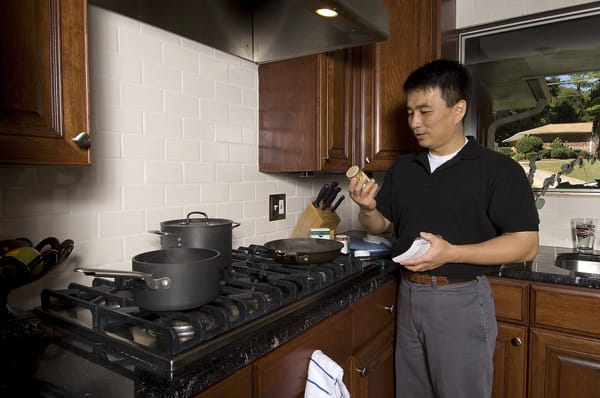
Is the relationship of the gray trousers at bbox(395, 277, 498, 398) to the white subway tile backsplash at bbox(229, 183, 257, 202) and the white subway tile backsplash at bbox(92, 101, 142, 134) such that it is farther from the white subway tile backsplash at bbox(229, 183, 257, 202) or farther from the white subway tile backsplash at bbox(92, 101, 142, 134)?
the white subway tile backsplash at bbox(92, 101, 142, 134)

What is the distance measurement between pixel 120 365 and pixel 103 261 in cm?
60

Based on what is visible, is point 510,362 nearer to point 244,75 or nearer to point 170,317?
point 170,317

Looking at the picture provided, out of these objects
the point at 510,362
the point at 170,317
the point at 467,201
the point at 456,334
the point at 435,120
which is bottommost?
the point at 510,362

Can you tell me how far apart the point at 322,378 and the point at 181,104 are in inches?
43.1

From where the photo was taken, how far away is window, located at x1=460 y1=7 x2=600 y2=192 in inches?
90.4

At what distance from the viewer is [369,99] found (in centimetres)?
214

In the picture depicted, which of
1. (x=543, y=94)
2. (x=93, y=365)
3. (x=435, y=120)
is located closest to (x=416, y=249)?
(x=435, y=120)

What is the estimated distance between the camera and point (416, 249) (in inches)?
55.5

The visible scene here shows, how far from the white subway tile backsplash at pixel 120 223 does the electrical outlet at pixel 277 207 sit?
75 cm

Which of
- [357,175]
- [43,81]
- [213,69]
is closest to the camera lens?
[43,81]

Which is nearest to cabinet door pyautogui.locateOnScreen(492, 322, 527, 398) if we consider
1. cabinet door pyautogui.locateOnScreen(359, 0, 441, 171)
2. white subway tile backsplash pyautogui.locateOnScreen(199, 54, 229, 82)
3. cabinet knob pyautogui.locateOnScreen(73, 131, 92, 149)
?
cabinet door pyautogui.locateOnScreen(359, 0, 441, 171)

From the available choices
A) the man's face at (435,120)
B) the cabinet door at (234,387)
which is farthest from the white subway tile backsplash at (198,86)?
the cabinet door at (234,387)

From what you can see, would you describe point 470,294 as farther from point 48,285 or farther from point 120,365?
point 48,285

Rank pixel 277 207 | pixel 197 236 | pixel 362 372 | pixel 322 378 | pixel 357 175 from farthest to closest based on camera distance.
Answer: pixel 277 207 < pixel 357 175 < pixel 362 372 < pixel 197 236 < pixel 322 378
